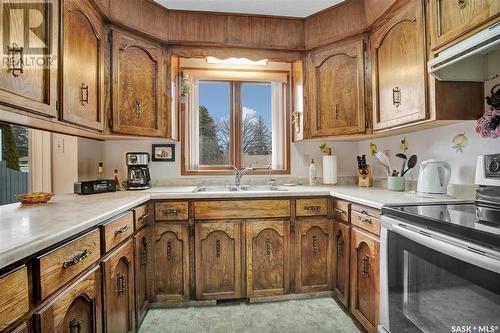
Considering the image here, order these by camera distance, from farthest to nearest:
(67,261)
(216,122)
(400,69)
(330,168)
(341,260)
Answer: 1. (216,122)
2. (330,168)
3. (341,260)
4. (400,69)
5. (67,261)

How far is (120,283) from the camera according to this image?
1338 millimetres

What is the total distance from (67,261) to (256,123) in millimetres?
2084

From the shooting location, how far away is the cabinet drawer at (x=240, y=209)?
1.88 m

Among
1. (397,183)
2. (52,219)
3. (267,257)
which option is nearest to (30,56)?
(52,219)

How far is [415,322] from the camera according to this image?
107cm

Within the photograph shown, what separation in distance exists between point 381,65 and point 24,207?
2377mm

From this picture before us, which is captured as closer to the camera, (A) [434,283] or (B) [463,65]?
(A) [434,283]

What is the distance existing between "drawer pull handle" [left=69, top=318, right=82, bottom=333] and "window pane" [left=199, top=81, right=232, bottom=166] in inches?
70.5

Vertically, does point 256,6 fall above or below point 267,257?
above

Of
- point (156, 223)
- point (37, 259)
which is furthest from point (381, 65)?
point (37, 259)

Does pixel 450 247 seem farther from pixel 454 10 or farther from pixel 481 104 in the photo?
pixel 454 10

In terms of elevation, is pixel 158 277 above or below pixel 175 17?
below

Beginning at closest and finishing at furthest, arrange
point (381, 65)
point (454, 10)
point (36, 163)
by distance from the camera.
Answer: point (454, 10)
point (36, 163)
point (381, 65)

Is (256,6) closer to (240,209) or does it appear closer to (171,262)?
(240,209)
